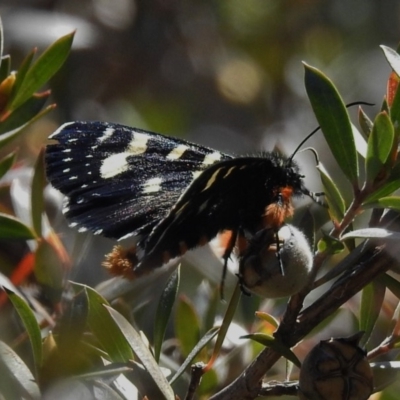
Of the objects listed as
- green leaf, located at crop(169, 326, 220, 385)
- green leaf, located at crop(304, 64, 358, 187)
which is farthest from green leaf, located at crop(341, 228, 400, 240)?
green leaf, located at crop(169, 326, 220, 385)

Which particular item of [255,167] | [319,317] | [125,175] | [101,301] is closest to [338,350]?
[319,317]

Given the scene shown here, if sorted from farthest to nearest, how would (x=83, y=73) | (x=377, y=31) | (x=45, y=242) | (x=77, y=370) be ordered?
(x=377, y=31), (x=83, y=73), (x=45, y=242), (x=77, y=370)


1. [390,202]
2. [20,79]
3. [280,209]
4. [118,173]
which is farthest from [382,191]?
[118,173]

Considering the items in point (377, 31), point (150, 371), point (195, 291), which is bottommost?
point (195, 291)

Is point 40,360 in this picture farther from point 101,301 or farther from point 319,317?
point 319,317

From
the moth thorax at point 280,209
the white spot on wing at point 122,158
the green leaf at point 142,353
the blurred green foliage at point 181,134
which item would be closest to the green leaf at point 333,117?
the blurred green foliage at point 181,134

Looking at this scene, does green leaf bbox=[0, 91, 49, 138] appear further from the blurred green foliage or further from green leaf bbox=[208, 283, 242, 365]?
green leaf bbox=[208, 283, 242, 365]
